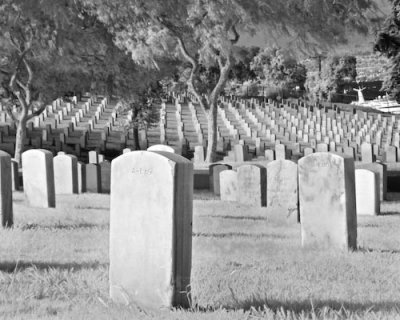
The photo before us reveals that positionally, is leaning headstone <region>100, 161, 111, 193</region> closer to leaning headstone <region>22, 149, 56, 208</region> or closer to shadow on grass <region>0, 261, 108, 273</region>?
leaning headstone <region>22, 149, 56, 208</region>

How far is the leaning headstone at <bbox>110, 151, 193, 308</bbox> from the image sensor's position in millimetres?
5520

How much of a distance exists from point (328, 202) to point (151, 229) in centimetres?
380

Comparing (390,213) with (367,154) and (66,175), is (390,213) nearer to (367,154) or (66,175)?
(66,175)

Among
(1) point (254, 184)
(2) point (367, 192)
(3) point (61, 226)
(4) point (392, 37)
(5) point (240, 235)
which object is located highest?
(4) point (392, 37)

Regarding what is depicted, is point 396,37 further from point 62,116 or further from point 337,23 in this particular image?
point 62,116

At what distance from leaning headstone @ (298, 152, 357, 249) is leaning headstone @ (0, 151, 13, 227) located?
3.92m

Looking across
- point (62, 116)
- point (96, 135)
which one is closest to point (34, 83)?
point (96, 135)

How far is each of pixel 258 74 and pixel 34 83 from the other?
67.3 metres

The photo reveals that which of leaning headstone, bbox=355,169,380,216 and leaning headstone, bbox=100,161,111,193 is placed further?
leaning headstone, bbox=100,161,111,193

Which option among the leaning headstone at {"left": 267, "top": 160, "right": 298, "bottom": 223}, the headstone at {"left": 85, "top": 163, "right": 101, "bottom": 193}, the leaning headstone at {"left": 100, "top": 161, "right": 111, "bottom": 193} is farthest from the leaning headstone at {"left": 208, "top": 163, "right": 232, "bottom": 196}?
the leaning headstone at {"left": 267, "top": 160, "right": 298, "bottom": 223}

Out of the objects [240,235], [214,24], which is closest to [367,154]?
[214,24]

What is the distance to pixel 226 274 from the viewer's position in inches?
272

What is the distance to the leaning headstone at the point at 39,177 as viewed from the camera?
1295 centimetres

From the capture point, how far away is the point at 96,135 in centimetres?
3700
